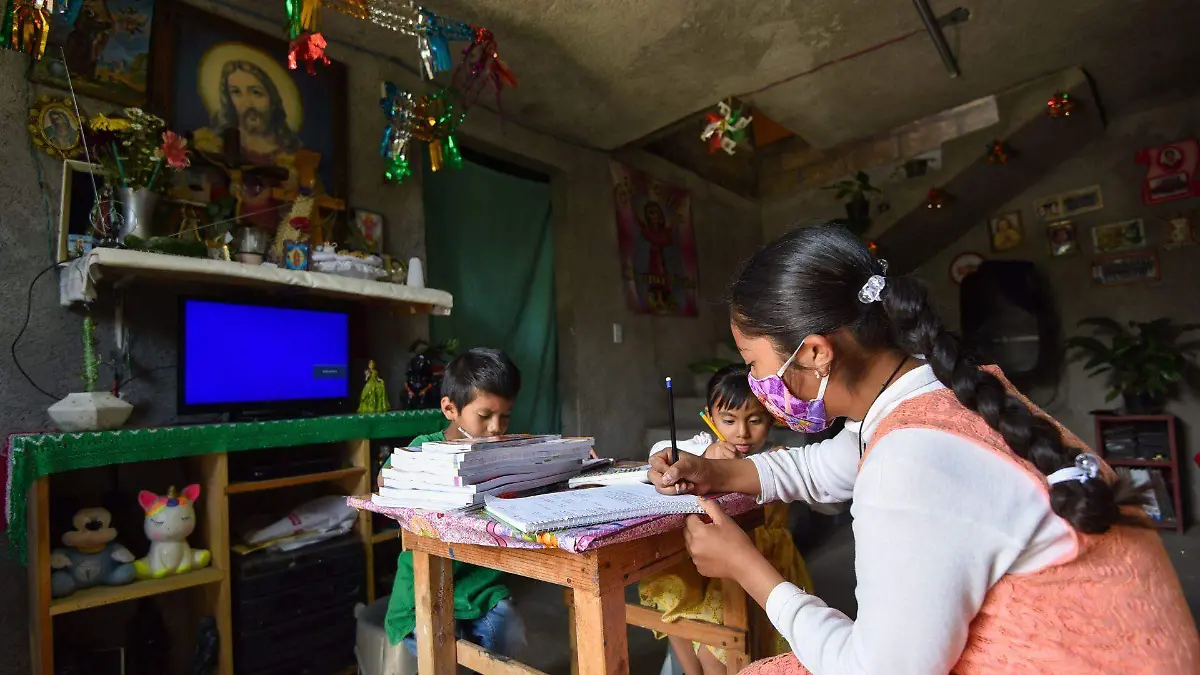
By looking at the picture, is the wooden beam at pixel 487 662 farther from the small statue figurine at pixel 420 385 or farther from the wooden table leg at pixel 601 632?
the small statue figurine at pixel 420 385

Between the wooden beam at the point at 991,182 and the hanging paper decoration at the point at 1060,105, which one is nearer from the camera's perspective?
the hanging paper decoration at the point at 1060,105

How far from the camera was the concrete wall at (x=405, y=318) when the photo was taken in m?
2.01

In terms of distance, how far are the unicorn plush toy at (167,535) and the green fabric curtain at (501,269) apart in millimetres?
1677

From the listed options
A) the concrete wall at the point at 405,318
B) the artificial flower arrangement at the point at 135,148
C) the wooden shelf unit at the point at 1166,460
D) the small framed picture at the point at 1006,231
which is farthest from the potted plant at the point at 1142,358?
the artificial flower arrangement at the point at 135,148

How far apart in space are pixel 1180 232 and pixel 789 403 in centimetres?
515

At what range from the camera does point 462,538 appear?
0.97 metres

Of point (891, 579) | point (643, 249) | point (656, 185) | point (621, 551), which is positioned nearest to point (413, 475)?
point (621, 551)

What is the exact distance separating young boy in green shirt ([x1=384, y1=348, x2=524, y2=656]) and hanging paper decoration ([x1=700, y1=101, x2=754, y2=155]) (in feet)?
7.54

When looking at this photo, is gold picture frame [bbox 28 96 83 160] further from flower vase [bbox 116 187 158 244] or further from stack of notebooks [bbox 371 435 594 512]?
stack of notebooks [bbox 371 435 594 512]

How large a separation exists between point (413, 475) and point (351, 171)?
2234mm

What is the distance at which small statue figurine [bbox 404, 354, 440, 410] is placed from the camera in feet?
9.29

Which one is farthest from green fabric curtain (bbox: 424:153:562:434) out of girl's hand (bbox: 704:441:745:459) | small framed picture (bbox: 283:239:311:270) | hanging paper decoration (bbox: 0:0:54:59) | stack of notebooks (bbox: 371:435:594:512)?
stack of notebooks (bbox: 371:435:594:512)

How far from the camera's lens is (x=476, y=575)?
160cm

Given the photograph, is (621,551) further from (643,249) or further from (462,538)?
(643,249)
